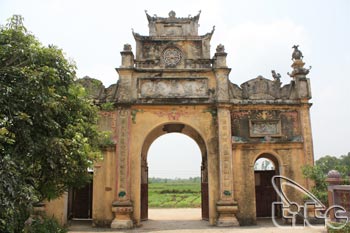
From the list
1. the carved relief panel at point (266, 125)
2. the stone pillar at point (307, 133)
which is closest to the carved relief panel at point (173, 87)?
the carved relief panel at point (266, 125)

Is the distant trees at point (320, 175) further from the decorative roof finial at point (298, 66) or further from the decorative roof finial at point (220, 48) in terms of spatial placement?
the decorative roof finial at point (220, 48)

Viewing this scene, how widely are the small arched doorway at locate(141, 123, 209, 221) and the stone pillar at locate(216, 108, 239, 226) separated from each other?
1.50 metres

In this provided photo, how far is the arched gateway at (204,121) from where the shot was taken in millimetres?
13352

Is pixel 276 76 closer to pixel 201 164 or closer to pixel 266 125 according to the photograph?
pixel 266 125

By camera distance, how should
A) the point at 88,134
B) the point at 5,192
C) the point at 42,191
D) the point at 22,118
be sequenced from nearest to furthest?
the point at 5,192 → the point at 22,118 → the point at 42,191 → the point at 88,134

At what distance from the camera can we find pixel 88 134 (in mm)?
9336

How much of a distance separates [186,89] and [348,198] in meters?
7.47

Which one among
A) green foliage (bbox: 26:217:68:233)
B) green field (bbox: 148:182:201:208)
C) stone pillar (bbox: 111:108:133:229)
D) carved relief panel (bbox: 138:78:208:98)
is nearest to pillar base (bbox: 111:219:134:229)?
stone pillar (bbox: 111:108:133:229)

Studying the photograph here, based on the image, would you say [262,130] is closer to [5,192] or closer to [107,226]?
[107,226]

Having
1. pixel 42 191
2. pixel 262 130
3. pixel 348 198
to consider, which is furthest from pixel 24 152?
pixel 262 130

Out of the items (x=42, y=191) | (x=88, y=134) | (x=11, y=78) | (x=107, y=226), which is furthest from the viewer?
(x=107, y=226)

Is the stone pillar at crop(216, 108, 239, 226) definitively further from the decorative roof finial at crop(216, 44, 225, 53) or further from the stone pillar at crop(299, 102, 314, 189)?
the stone pillar at crop(299, 102, 314, 189)

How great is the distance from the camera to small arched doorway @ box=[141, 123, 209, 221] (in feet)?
49.6

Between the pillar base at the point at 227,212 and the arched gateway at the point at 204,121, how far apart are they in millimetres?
38
